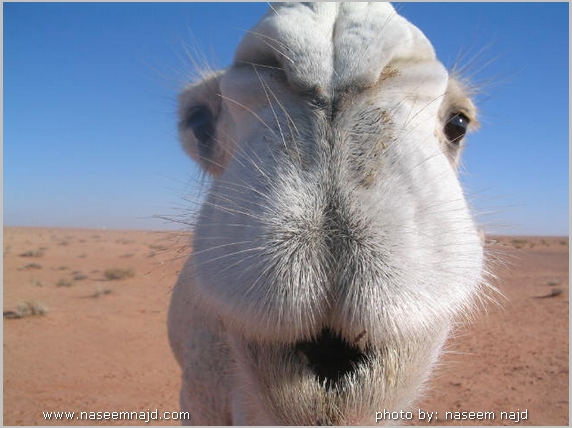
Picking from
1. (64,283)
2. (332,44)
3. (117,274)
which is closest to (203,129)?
(332,44)

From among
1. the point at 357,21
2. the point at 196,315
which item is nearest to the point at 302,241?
the point at 357,21

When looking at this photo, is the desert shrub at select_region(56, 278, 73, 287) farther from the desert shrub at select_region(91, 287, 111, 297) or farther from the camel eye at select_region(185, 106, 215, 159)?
the camel eye at select_region(185, 106, 215, 159)

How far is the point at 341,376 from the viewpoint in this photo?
122 centimetres

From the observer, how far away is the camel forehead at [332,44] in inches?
49.5

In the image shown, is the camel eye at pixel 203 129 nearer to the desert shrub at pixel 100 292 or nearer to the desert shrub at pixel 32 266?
the desert shrub at pixel 100 292

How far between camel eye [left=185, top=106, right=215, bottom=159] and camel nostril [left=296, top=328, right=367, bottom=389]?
137 cm

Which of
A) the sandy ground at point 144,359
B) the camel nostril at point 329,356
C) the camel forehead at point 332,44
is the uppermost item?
the camel forehead at point 332,44

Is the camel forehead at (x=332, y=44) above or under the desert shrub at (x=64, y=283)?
above

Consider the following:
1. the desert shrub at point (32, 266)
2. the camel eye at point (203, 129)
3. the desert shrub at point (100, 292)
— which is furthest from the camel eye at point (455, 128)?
the desert shrub at point (32, 266)

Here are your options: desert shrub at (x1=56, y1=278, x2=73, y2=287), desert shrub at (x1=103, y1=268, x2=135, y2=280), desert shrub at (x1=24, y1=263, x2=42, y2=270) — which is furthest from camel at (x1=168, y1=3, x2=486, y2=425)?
desert shrub at (x1=24, y1=263, x2=42, y2=270)

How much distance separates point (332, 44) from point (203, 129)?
3.91ft

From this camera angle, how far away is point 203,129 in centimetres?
234

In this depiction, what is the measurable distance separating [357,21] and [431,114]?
1.33ft

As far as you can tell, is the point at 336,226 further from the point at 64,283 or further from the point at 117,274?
the point at 117,274
